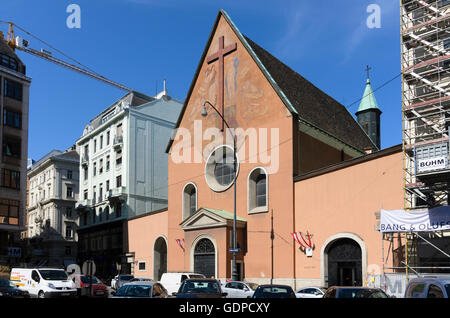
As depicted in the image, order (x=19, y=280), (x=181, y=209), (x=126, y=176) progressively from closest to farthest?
(x=19, y=280), (x=181, y=209), (x=126, y=176)

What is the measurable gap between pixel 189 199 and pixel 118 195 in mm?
15007

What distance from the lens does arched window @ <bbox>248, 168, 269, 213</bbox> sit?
33688 mm

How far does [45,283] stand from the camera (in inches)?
985

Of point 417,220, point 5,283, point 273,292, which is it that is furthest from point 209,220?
point 273,292

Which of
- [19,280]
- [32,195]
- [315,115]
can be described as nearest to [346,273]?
[315,115]

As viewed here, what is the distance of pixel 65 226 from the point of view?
74.8 metres

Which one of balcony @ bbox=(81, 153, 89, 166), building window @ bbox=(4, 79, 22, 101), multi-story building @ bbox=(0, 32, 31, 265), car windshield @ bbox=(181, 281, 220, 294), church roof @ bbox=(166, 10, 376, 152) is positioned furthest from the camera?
balcony @ bbox=(81, 153, 89, 166)

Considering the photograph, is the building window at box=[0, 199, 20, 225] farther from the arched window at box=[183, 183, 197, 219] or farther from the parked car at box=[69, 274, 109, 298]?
the parked car at box=[69, 274, 109, 298]

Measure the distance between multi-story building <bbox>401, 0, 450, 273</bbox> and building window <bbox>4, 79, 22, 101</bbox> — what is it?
37.6 meters

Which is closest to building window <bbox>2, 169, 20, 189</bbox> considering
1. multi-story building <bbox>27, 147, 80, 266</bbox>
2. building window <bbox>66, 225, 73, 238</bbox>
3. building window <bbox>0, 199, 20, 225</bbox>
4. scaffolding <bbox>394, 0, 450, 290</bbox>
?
building window <bbox>0, 199, 20, 225</bbox>
